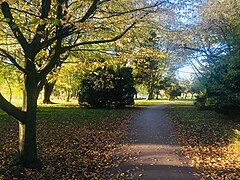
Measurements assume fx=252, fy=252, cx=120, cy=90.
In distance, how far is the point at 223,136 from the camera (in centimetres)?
1014

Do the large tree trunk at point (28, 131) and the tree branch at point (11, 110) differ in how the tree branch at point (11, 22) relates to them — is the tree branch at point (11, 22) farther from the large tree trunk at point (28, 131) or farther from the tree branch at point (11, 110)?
the tree branch at point (11, 110)

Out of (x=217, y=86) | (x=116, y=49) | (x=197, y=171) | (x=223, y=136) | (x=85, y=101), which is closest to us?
(x=197, y=171)

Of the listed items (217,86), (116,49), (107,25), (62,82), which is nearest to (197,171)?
(107,25)

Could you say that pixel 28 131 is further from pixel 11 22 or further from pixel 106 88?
pixel 106 88

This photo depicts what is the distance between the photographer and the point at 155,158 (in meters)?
7.13

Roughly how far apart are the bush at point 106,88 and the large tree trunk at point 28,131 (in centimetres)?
1571

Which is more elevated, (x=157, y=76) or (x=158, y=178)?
→ (x=157, y=76)

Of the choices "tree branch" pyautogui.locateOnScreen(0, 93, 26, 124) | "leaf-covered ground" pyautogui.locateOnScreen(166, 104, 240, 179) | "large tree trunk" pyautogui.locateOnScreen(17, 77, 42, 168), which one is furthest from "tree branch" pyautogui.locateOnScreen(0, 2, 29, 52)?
"leaf-covered ground" pyautogui.locateOnScreen(166, 104, 240, 179)

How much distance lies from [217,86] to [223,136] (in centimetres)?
421

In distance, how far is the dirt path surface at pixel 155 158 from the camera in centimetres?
585

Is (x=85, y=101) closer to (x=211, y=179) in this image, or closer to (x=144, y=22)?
(x=144, y=22)

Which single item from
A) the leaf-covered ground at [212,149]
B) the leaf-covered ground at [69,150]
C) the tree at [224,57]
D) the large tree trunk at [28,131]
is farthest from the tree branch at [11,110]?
the tree at [224,57]

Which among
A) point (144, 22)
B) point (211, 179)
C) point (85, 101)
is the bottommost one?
point (211, 179)

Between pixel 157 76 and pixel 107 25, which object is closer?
pixel 107 25
